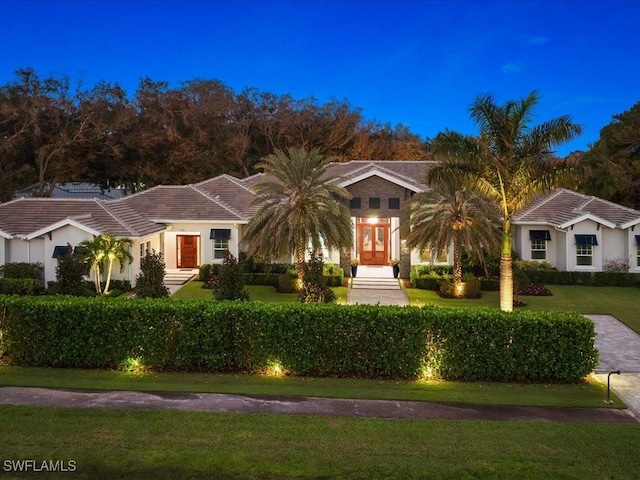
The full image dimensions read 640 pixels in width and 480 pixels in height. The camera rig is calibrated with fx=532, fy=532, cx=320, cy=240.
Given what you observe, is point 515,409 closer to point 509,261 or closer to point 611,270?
point 509,261

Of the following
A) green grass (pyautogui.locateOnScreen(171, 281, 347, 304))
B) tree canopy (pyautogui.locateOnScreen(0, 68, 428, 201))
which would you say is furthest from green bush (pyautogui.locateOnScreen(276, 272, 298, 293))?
tree canopy (pyautogui.locateOnScreen(0, 68, 428, 201))

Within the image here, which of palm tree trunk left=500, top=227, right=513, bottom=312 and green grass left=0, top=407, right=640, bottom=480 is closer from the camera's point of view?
green grass left=0, top=407, right=640, bottom=480

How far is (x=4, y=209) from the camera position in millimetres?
29656

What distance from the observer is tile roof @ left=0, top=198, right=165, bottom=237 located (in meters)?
27.0

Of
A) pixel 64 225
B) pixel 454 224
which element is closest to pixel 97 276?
pixel 64 225

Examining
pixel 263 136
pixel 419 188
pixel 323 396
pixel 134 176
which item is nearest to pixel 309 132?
pixel 263 136

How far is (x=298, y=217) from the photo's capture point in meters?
24.7

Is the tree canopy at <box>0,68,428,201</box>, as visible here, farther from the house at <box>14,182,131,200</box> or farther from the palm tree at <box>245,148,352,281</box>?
the palm tree at <box>245,148,352,281</box>

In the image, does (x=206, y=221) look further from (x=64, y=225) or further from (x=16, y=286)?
(x=16, y=286)

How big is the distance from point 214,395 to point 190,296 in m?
14.1

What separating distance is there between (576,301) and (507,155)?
10111 mm

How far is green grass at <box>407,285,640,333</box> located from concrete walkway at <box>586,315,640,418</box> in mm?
1177

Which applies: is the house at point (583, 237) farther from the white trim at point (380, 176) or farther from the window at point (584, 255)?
the white trim at point (380, 176)

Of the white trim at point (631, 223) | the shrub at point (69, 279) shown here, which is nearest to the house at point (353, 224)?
the white trim at point (631, 223)
